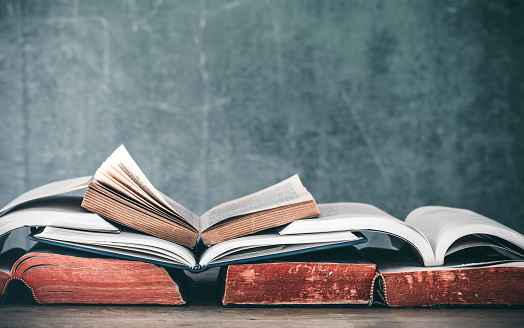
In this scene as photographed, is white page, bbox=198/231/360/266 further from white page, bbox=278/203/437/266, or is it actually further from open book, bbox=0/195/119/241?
open book, bbox=0/195/119/241

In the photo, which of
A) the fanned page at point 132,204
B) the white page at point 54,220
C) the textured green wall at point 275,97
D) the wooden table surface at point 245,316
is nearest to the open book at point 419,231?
the wooden table surface at point 245,316

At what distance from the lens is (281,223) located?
38.6 inches

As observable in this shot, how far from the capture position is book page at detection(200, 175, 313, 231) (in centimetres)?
101

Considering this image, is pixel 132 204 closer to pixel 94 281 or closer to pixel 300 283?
pixel 94 281

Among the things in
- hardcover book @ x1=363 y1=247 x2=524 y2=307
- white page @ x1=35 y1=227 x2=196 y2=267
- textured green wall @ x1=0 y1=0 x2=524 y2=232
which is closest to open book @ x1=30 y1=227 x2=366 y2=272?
white page @ x1=35 y1=227 x2=196 y2=267

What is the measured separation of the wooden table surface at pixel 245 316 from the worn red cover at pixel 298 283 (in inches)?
0.7

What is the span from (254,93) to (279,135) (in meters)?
0.22

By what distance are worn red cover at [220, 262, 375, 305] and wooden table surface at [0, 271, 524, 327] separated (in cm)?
2

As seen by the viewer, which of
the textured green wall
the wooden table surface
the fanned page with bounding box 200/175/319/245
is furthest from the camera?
the textured green wall

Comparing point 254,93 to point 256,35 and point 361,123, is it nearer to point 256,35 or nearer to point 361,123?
point 256,35

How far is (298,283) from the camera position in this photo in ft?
3.14

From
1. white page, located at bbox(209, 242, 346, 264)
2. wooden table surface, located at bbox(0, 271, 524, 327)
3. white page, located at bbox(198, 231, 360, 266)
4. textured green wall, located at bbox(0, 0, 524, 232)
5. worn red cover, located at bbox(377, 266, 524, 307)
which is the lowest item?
wooden table surface, located at bbox(0, 271, 524, 327)

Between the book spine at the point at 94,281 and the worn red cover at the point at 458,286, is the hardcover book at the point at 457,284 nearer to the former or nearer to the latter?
the worn red cover at the point at 458,286

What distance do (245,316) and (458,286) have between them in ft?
1.40
